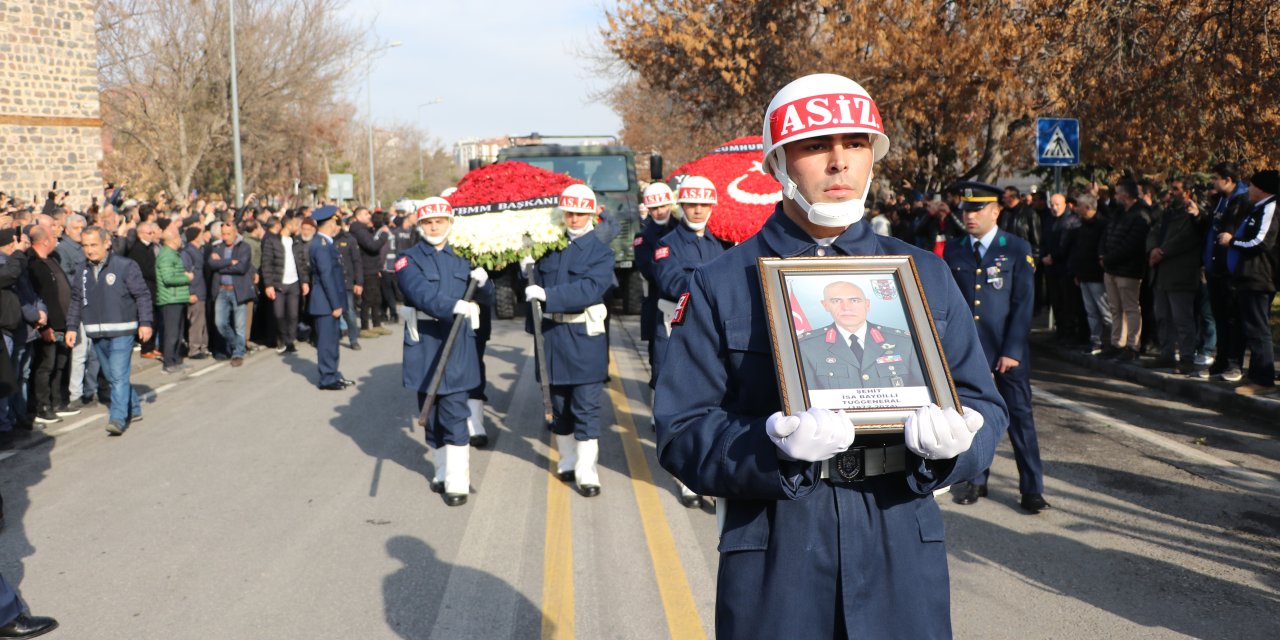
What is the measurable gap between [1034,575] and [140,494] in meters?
6.00

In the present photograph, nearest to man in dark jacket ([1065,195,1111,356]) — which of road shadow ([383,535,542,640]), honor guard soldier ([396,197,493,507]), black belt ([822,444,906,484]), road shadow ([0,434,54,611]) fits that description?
honor guard soldier ([396,197,493,507])

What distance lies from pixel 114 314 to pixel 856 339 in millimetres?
9228

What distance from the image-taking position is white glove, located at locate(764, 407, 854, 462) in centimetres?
216

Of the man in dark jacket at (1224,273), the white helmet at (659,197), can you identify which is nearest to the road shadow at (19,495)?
the white helmet at (659,197)

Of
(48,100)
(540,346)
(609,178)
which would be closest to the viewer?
(540,346)

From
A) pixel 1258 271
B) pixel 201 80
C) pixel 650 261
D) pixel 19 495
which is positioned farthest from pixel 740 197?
pixel 201 80

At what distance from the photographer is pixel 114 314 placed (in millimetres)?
9938

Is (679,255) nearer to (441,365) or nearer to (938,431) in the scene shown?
(441,365)

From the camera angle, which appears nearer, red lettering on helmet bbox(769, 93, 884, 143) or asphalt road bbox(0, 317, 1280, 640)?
red lettering on helmet bbox(769, 93, 884, 143)

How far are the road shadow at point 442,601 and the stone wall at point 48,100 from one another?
27549 mm

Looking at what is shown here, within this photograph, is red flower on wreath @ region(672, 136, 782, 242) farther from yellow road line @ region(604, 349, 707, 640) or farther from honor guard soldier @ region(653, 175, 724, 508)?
yellow road line @ region(604, 349, 707, 640)

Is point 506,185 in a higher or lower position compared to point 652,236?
higher

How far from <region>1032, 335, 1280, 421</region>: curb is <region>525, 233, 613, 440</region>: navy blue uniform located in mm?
6225

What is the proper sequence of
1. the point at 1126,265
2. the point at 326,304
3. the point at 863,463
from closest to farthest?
the point at 863,463 < the point at 326,304 < the point at 1126,265
